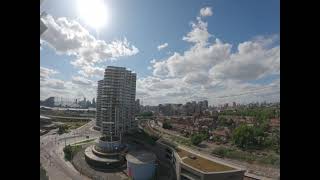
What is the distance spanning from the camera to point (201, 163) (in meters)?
5.41

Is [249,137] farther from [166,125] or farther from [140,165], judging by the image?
[140,165]

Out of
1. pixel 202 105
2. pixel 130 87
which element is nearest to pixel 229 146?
pixel 202 105

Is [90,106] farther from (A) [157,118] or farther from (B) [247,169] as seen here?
(B) [247,169]

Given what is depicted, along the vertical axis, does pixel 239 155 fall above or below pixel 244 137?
below

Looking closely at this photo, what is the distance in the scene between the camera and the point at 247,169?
5734 millimetres

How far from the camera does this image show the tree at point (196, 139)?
6406 millimetres

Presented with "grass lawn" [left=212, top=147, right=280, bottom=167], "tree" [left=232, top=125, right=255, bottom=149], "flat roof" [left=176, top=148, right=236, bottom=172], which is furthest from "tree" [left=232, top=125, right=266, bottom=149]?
"flat roof" [left=176, top=148, right=236, bottom=172]

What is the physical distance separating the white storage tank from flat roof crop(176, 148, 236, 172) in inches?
28.6

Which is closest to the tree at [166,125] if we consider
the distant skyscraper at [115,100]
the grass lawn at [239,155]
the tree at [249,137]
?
the distant skyscraper at [115,100]

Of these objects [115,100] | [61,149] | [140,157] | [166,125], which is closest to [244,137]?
[166,125]

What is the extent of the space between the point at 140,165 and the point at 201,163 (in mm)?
1380

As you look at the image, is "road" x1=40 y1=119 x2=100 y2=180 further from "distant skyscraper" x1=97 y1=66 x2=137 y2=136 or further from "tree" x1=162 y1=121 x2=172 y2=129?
"tree" x1=162 y1=121 x2=172 y2=129

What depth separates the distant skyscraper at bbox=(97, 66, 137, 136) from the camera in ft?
19.3
